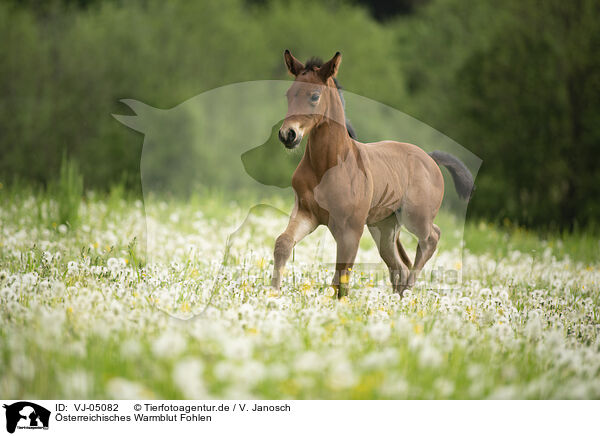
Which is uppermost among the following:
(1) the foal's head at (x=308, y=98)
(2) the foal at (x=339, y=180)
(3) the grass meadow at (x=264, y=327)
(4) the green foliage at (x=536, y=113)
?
(4) the green foliage at (x=536, y=113)

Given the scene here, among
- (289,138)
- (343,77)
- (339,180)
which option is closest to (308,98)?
(289,138)

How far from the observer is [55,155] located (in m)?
15.4

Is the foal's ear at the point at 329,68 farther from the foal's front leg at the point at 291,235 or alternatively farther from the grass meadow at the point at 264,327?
the grass meadow at the point at 264,327

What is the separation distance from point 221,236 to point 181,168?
5.61 metres

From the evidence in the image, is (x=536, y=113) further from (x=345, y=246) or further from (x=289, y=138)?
(x=289, y=138)

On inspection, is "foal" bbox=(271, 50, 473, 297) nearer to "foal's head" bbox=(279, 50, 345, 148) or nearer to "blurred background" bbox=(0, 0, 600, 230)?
"foal's head" bbox=(279, 50, 345, 148)

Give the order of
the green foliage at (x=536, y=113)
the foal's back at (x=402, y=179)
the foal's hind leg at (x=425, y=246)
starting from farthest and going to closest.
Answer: the green foliage at (x=536, y=113)
the foal's hind leg at (x=425, y=246)
the foal's back at (x=402, y=179)

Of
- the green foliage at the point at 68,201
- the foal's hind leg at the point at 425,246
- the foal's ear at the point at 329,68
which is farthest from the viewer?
the green foliage at the point at 68,201

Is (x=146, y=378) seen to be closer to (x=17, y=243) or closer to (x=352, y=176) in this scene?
(x=352, y=176)

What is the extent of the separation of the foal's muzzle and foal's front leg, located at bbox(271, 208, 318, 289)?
0.74 metres

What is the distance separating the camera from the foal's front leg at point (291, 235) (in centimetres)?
502

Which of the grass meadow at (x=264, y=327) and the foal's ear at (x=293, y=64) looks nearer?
the grass meadow at (x=264, y=327)

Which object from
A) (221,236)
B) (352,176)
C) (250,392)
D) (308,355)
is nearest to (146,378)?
(250,392)
